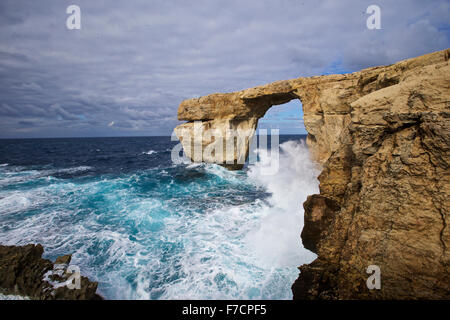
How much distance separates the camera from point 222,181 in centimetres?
1574

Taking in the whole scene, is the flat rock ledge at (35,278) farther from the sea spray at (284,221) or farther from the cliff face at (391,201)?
the sea spray at (284,221)

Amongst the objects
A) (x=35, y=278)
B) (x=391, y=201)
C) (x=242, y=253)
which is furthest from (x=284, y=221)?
(x=35, y=278)

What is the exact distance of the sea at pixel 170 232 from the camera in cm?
557

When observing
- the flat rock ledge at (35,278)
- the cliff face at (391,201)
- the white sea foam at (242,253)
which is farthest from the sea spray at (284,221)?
the flat rock ledge at (35,278)

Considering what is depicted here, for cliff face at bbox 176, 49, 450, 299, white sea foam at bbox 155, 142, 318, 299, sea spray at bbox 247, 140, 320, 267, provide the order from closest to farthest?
cliff face at bbox 176, 49, 450, 299, white sea foam at bbox 155, 142, 318, 299, sea spray at bbox 247, 140, 320, 267

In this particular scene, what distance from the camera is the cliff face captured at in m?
3.19

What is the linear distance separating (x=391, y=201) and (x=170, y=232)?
702cm

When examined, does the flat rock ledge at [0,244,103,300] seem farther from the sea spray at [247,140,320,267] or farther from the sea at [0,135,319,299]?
the sea spray at [247,140,320,267]

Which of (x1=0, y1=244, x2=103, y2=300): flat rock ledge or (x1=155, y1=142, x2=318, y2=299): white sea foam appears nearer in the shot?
(x1=0, y1=244, x2=103, y2=300): flat rock ledge

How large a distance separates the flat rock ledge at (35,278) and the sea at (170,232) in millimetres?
1094

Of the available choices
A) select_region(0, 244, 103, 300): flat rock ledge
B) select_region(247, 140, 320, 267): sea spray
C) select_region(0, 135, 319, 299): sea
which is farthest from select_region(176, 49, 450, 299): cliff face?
select_region(0, 244, 103, 300): flat rock ledge

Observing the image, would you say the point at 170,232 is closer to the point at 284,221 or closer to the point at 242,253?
the point at 242,253

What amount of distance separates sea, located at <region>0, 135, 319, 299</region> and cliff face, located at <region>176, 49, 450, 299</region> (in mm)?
1898
